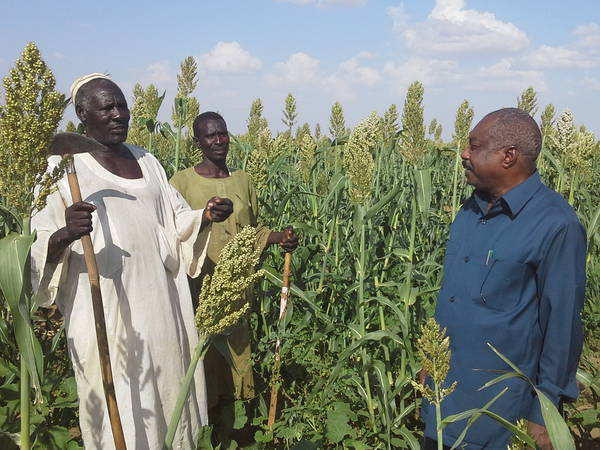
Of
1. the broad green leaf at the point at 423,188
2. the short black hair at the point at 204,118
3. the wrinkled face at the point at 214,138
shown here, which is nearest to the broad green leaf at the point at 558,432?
the broad green leaf at the point at 423,188

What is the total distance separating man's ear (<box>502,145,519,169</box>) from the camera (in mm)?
1801

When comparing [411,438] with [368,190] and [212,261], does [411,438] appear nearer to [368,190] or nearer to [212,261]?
[368,190]

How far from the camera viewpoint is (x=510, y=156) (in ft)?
5.95

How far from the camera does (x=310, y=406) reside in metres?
2.76

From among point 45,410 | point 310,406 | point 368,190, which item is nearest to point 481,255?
point 368,190

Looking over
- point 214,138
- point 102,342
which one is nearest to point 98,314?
point 102,342

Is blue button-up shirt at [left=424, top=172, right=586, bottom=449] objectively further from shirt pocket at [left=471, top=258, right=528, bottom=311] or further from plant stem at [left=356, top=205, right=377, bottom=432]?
plant stem at [left=356, top=205, right=377, bottom=432]

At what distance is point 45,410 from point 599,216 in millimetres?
2901

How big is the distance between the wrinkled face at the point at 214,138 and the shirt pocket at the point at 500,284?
1.68 m

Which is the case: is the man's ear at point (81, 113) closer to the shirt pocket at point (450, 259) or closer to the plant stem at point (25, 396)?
the plant stem at point (25, 396)

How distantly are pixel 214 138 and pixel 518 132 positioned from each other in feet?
5.61

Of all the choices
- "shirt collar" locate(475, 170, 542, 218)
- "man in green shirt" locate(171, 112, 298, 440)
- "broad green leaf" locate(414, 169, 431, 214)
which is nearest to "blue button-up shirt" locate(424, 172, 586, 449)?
"shirt collar" locate(475, 170, 542, 218)

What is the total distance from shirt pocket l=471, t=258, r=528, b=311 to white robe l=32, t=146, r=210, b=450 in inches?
48.5

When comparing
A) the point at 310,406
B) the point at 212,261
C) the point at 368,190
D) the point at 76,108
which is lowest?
the point at 310,406
